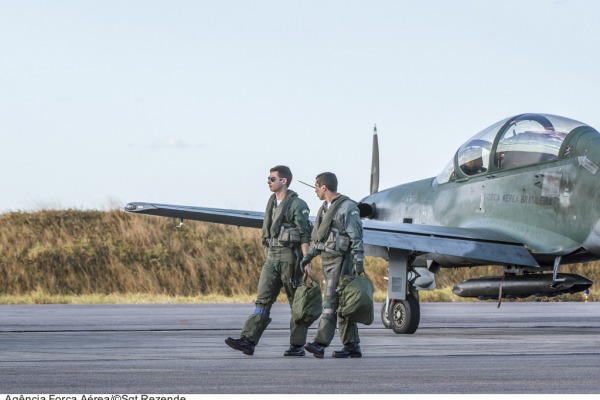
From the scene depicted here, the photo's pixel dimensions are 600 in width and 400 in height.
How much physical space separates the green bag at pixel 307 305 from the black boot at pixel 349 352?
44 centimetres

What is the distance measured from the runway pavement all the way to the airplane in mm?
720

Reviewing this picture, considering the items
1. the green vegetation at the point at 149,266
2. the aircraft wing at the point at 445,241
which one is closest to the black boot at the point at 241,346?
the aircraft wing at the point at 445,241

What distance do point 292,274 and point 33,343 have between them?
11.8 feet

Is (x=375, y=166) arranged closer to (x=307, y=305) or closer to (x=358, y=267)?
(x=358, y=267)

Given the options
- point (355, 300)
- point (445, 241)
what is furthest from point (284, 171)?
point (445, 241)

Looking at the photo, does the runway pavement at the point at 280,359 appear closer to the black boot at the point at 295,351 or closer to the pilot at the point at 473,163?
the black boot at the point at 295,351

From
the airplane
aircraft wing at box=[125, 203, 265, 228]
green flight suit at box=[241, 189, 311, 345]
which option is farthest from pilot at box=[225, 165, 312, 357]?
aircraft wing at box=[125, 203, 265, 228]

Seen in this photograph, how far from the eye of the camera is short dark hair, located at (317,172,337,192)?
1319 cm

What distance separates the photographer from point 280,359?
12.5 metres

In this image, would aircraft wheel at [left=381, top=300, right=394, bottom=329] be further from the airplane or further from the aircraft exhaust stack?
the aircraft exhaust stack

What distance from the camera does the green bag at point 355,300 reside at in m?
12.7

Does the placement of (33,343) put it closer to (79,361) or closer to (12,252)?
(79,361)

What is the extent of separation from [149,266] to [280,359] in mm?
24608

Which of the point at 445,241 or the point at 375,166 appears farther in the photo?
the point at 375,166
